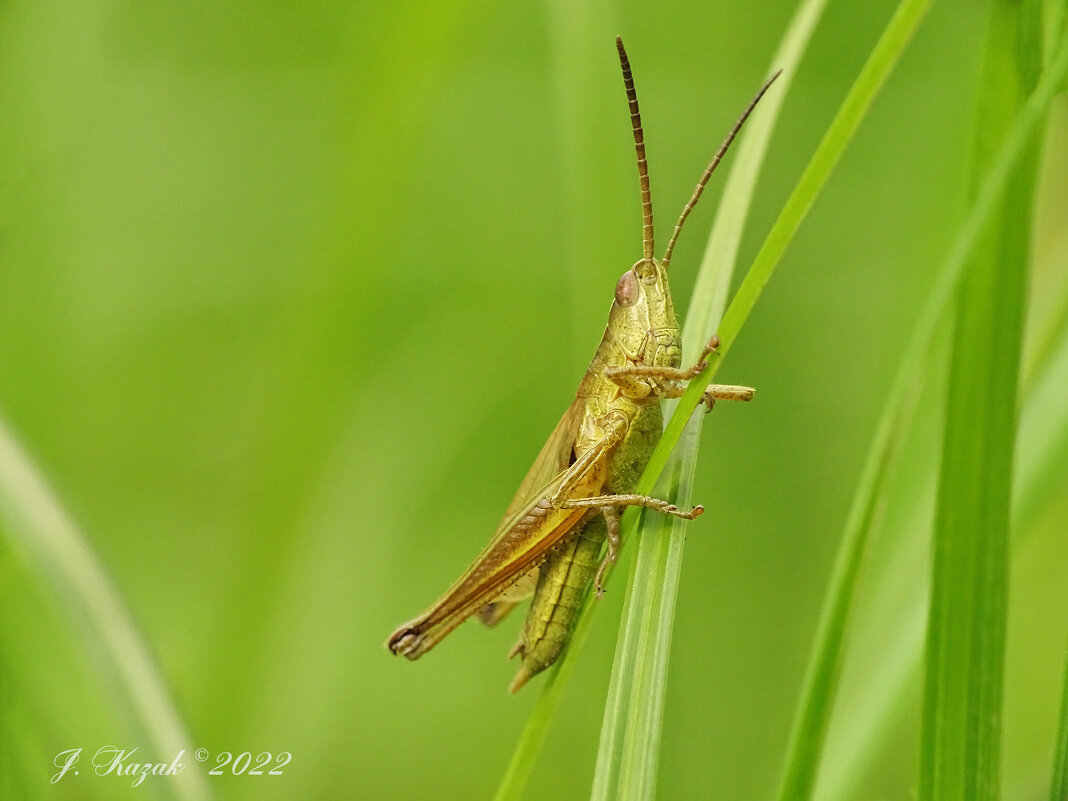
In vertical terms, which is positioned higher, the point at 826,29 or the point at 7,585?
the point at 826,29

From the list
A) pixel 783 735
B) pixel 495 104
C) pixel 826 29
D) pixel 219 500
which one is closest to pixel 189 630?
pixel 219 500

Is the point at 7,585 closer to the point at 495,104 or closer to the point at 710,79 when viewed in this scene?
the point at 495,104

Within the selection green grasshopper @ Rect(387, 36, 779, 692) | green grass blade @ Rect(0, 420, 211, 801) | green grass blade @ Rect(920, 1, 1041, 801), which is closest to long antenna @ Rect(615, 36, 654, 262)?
green grasshopper @ Rect(387, 36, 779, 692)

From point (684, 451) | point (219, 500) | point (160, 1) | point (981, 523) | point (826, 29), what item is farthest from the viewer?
point (160, 1)

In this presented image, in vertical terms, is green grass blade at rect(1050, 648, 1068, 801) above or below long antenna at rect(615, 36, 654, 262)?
below

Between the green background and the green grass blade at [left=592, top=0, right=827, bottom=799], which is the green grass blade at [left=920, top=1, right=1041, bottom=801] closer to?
the green grass blade at [left=592, top=0, right=827, bottom=799]

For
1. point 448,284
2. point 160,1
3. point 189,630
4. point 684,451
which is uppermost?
point 160,1

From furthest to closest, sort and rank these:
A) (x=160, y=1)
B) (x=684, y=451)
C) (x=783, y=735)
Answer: (x=160, y=1)
(x=783, y=735)
(x=684, y=451)

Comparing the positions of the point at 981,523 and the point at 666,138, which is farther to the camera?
the point at 666,138
